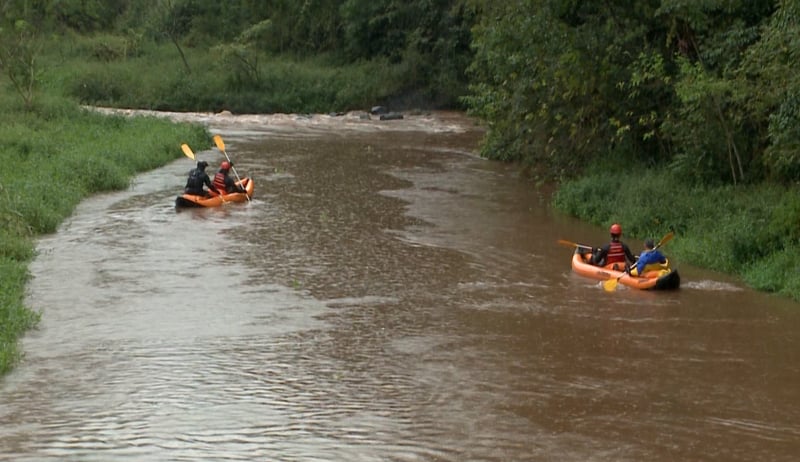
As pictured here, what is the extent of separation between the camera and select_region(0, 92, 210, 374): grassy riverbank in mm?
13492

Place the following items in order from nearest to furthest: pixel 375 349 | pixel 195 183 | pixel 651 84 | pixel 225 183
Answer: pixel 375 349 < pixel 651 84 < pixel 195 183 < pixel 225 183

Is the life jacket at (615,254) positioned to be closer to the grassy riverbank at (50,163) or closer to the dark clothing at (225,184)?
the grassy riverbank at (50,163)

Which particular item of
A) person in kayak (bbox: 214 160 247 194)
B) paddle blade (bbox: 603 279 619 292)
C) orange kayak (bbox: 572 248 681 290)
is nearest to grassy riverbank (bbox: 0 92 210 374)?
person in kayak (bbox: 214 160 247 194)

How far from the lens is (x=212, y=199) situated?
20.5 m

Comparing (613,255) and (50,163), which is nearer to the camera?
(613,255)

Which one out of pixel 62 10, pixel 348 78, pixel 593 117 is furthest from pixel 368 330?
pixel 62 10

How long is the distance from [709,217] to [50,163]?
12959 mm

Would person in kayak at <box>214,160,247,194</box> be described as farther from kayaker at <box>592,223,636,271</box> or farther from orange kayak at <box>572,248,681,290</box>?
kayaker at <box>592,223,636,271</box>

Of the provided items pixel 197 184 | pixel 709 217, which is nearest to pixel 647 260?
pixel 709 217

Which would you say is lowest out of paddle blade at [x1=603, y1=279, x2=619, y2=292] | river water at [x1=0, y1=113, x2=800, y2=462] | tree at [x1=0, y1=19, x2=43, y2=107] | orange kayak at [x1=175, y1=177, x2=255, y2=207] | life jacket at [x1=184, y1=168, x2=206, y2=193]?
river water at [x1=0, y1=113, x2=800, y2=462]

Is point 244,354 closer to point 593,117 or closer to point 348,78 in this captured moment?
point 593,117

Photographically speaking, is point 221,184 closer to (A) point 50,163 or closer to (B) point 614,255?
(A) point 50,163

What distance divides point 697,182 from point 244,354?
10.0m

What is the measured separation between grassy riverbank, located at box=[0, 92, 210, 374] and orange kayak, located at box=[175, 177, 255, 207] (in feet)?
6.47
